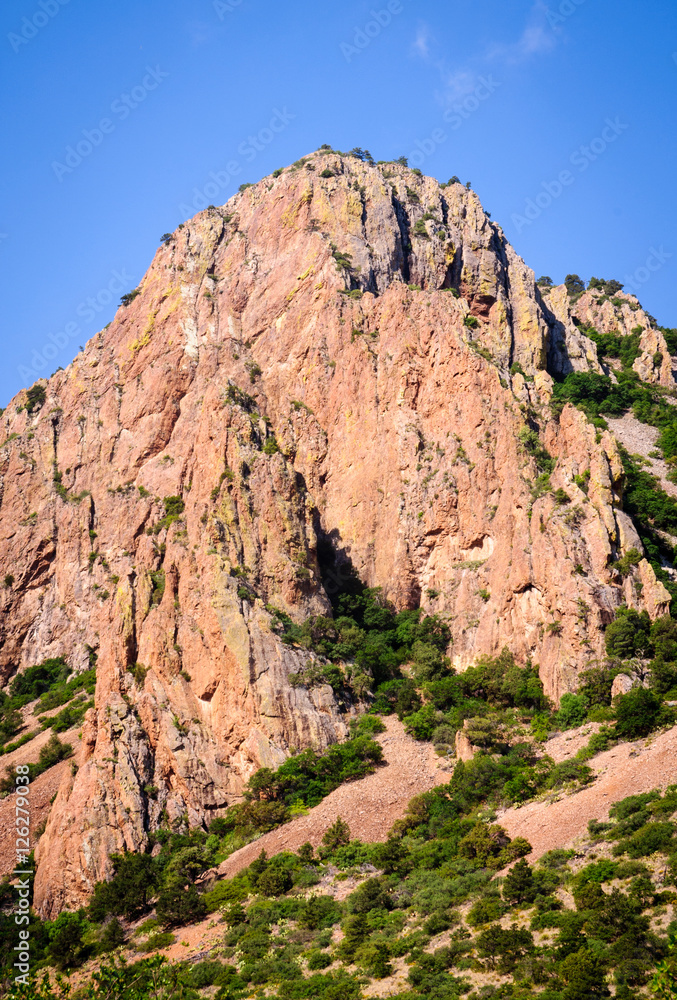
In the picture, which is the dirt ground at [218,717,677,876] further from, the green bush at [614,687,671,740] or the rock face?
the rock face

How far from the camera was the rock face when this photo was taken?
191ft

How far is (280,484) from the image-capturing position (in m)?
69.6

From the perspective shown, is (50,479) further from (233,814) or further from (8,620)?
(233,814)

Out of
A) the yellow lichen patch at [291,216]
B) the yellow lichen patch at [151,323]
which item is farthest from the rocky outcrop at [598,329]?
the yellow lichen patch at [151,323]

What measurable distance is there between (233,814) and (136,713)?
942 cm

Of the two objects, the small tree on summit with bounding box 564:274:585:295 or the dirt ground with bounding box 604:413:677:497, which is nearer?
the dirt ground with bounding box 604:413:677:497

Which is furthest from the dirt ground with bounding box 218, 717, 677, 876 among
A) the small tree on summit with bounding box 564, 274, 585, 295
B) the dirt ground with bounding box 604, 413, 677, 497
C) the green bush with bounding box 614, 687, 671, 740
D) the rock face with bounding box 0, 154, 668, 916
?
the small tree on summit with bounding box 564, 274, 585, 295

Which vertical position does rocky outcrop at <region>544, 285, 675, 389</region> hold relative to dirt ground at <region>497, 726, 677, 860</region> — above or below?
above

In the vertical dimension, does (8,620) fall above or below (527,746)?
above

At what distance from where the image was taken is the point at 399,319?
82125 mm

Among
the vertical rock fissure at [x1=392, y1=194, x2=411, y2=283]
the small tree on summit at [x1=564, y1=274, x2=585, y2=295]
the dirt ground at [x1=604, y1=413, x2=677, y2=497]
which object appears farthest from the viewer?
the small tree on summit at [x1=564, y1=274, x2=585, y2=295]

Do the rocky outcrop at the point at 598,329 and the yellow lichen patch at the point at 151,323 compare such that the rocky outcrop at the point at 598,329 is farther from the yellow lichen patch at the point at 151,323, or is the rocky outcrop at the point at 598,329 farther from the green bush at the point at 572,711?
the green bush at the point at 572,711

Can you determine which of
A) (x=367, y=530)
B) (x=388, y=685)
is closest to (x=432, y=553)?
(x=367, y=530)

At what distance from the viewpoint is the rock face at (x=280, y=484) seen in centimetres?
5831
